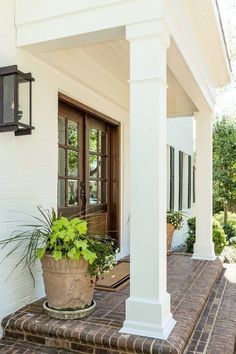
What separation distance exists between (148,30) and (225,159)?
7.65 meters

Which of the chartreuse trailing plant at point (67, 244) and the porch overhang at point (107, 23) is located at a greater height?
the porch overhang at point (107, 23)

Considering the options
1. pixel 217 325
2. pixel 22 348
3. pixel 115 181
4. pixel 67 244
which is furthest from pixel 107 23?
pixel 115 181

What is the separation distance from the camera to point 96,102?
438 cm

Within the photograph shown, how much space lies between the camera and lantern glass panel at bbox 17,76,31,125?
9.43ft

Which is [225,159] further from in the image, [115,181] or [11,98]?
[11,98]

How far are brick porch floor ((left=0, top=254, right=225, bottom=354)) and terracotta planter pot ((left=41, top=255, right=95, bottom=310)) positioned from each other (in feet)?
0.45

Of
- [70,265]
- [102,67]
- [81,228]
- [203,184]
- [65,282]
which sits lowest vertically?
[65,282]

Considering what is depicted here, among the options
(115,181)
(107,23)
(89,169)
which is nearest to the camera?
(107,23)

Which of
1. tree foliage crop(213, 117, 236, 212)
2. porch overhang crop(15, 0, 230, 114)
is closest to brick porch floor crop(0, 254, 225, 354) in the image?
porch overhang crop(15, 0, 230, 114)

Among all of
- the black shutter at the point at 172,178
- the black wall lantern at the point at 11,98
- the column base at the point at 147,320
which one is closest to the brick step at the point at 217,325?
the column base at the point at 147,320

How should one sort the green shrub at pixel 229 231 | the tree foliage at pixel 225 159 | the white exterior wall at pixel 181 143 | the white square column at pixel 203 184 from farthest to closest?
the tree foliage at pixel 225 159 < the green shrub at pixel 229 231 < the white exterior wall at pixel 181 143 < the white square column at pixel 203 184

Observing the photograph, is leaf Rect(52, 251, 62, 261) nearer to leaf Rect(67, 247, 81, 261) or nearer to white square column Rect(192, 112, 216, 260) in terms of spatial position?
leaf Rect(67, 247, 81, 261)

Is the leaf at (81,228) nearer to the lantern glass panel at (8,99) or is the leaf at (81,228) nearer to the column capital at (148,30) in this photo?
the lantern glass panel at (8,99)

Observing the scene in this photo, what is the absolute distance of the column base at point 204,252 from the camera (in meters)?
4.97
